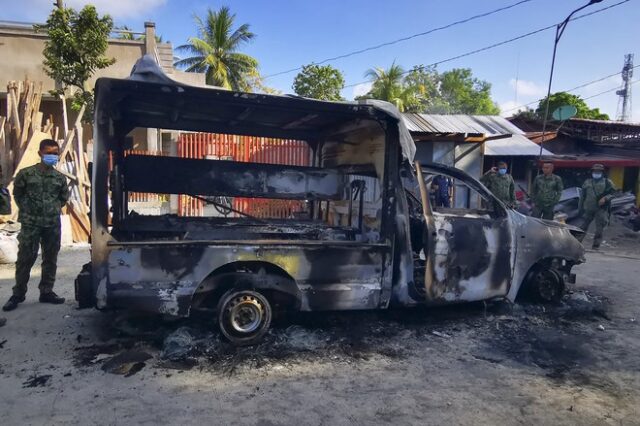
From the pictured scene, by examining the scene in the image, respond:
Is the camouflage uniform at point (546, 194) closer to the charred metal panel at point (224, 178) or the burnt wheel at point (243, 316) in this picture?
the charred metal panel at point (224, 178)

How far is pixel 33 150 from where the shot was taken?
9062mm

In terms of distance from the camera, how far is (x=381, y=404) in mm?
3160

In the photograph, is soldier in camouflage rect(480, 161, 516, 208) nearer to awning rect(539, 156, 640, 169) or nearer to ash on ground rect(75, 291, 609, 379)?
ash on ground rect(75, 291, 609, 379)

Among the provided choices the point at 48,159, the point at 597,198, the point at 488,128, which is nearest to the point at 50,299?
the point at 48,159

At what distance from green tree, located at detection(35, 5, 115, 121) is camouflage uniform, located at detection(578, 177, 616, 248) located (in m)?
12.0

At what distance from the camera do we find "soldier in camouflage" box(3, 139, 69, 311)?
5121mm

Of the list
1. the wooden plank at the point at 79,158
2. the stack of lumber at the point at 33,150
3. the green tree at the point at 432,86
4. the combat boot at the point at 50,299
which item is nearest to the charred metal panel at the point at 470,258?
the combat boot at the point at 50,299

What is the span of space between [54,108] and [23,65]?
153 centimetres

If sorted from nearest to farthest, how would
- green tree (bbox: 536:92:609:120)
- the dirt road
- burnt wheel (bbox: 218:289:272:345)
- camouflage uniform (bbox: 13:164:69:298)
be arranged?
the dirt road → burnt wheel (bbox: 218:289:272:345) → camouflage uniform (bbox: 13:164:69:298) → green tree (bbox: 536:92:609:120)

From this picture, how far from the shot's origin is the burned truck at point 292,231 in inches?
148

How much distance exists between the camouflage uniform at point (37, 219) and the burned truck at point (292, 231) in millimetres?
921

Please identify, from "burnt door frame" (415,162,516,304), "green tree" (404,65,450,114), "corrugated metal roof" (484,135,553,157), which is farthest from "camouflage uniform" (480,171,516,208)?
"green tree" (404,65,450,114)

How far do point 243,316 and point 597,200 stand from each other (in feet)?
29.0

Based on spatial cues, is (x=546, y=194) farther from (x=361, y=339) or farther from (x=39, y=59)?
(x=39, y=59)
